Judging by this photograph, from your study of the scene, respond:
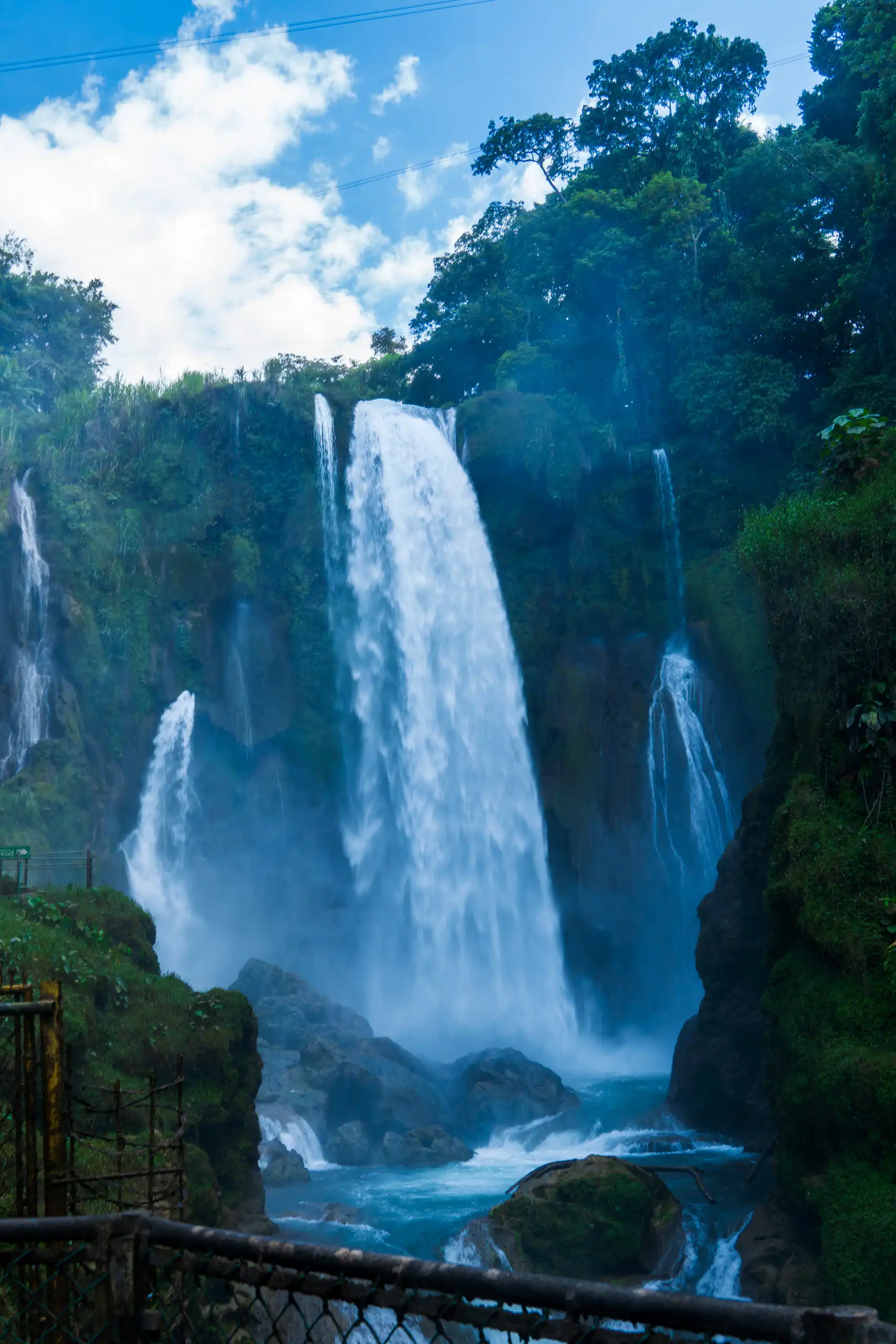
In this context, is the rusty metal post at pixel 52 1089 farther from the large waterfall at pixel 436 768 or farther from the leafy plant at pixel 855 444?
the large waterfall at pixel 436 768

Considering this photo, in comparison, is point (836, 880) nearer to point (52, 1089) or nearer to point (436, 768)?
point (52, 1089)

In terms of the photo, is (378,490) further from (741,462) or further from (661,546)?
(741,462)

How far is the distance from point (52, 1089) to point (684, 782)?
19.7m

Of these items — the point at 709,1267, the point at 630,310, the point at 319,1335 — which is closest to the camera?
the point at 319,1335

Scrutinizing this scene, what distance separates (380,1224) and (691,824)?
11915mm

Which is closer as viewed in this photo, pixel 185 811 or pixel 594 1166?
pixel 594 1166

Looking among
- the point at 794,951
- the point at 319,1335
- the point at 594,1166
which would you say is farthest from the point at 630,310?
the point at 319,1335

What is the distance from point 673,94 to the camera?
30.6 meters

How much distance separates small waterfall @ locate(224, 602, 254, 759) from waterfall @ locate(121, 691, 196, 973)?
3.44 feet

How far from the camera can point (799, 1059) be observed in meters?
9.88

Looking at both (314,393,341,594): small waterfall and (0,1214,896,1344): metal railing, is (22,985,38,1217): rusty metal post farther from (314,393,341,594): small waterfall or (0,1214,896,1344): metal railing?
(314,393,341,594): small waterfall

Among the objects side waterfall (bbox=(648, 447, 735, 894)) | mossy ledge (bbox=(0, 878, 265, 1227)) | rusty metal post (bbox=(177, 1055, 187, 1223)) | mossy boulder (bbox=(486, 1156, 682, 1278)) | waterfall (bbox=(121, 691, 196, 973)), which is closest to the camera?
rusty metal post (bbox=(177, 1055, 187, 1223))

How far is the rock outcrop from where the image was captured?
15.5 meters

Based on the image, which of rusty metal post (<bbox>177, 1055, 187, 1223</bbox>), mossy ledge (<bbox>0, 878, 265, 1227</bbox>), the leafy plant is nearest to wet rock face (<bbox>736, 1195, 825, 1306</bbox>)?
mossy ledge (<bbox>0, 878, 265, 1227</bbox>)
